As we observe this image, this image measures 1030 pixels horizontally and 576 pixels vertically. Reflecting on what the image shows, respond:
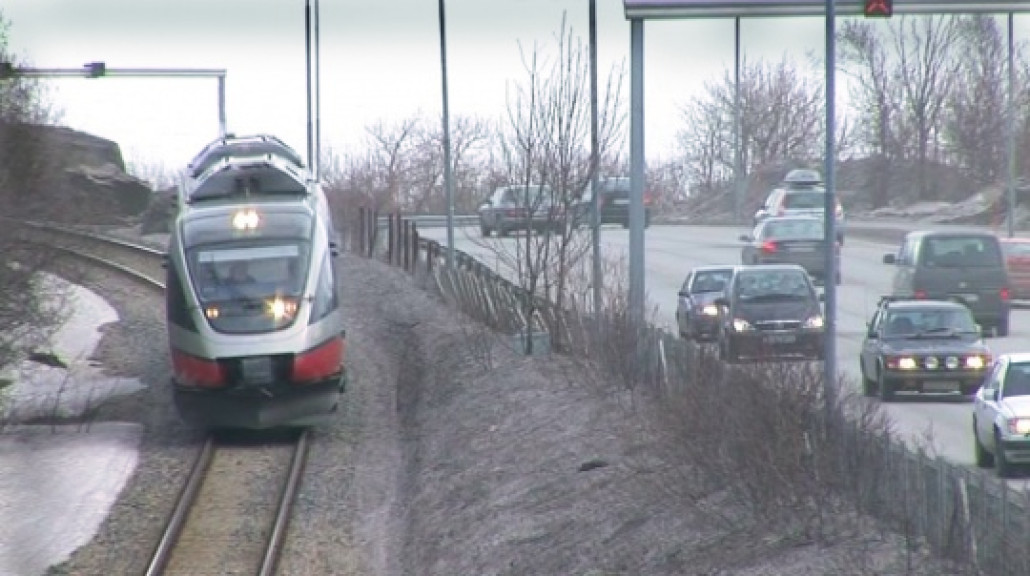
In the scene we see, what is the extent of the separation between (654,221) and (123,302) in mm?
25022

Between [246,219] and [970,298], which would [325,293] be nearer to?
[246,219]

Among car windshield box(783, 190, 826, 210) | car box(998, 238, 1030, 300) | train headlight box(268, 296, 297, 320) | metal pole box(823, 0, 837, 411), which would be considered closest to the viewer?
metal pole box(823, 0, 837, 411)

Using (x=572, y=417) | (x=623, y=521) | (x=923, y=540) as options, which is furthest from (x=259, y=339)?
(x=923, y=540)

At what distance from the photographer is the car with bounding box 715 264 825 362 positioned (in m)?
28.3

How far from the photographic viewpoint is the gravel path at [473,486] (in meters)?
16.7

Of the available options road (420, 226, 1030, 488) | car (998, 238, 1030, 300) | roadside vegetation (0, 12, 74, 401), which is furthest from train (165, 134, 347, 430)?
car (998, 238, 1030, 300)

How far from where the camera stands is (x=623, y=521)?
18.0 m

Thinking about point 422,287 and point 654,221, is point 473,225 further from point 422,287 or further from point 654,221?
point 422,287

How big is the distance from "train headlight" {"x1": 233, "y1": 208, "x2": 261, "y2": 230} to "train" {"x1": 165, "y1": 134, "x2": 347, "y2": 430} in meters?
0.01

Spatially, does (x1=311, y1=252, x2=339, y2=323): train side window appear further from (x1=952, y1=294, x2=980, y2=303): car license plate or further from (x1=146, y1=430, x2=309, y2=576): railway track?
(x1=952, y1=294, x2=980, y2=303): car license plate

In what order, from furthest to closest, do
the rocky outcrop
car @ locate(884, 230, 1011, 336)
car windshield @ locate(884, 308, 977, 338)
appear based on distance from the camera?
1. car @ locate(884, 230, 1011, 336)
2. the rocky outcrop
3. car windshield @ locate(884, 308, 977, 338)

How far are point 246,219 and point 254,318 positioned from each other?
174 centimetres

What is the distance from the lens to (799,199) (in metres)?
45.9

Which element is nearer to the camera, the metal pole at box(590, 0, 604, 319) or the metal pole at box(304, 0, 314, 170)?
the metal pole at box(590, 0, 604, 319)
